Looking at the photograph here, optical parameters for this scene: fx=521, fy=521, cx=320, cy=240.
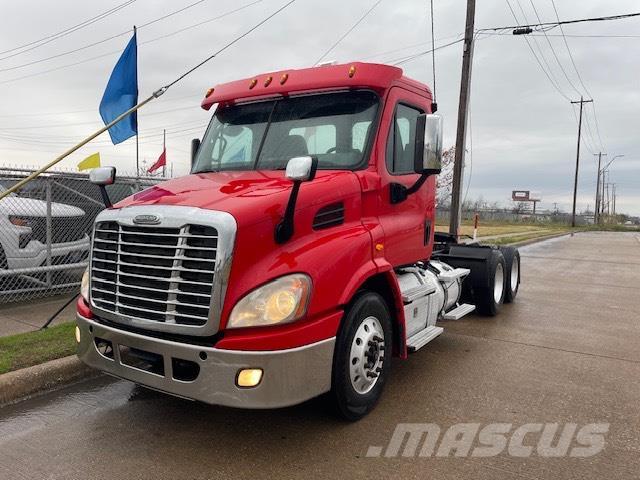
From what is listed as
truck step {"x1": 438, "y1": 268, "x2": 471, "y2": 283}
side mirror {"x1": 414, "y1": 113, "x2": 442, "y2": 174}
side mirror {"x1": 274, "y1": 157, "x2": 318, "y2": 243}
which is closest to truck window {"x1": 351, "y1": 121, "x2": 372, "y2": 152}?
side mirror {"x1": 414, "y1": 113, "x2": 442, "y2": 174}

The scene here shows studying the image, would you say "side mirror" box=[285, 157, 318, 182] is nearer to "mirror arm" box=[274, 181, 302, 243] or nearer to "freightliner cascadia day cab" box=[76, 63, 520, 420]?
"freightliner cascadia day cab" box=[76, 63, 520, 420]

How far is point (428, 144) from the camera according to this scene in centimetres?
428

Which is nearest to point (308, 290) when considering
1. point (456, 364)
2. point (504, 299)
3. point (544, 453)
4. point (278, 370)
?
point (278, 370)

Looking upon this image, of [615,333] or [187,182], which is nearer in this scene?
[187,182]

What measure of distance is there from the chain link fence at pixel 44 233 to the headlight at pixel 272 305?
481cm

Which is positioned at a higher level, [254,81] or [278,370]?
[254,81]

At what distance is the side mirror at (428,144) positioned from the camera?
13.8 ft

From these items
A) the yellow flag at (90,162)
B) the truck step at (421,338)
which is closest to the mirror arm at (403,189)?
the truck step at (421,338)

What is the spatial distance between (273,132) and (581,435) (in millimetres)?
3292

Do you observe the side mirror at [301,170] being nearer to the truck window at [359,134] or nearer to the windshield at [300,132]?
the windshield at [300,132]

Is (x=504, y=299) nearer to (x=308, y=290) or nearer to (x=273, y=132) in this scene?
(x=273, y=132)

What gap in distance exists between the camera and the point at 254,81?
470 centimetres

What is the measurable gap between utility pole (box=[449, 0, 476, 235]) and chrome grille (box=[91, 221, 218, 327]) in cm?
1217

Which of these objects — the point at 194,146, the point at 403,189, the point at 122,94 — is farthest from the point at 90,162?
the point at 403,189
